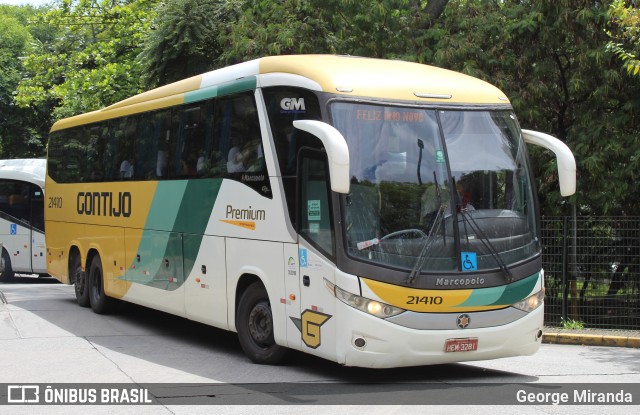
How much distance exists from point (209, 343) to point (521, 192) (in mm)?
5355

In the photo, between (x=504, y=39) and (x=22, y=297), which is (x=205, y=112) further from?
(x=22, y=297)

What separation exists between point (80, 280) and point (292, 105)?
8914 millimetres

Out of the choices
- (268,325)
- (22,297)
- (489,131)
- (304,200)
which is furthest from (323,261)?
(22,297)

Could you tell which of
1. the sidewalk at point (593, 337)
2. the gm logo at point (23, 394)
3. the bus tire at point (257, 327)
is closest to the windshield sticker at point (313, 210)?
the bus tire at point (257, 327)

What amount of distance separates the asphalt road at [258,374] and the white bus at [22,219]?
13658 mm

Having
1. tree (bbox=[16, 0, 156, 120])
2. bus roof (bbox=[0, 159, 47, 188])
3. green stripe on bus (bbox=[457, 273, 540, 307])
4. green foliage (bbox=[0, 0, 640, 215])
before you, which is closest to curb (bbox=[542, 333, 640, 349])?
green foliage (bbox=[0, 0, 640, 215])

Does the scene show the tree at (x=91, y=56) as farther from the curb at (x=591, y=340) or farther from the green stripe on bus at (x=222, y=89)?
the curb at (x=591, y=340)

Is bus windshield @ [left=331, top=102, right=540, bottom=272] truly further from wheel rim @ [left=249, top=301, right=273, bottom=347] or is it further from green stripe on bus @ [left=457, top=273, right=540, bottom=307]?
wheel rim @ [left=249, top=301, right=273, bottom=347]

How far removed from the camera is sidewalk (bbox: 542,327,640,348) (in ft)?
45.3

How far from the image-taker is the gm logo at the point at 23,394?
8.90 meters

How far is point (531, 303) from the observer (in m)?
10.1

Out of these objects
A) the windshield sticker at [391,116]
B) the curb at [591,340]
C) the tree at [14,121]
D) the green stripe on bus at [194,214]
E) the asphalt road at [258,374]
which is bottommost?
the curb at [591,340]

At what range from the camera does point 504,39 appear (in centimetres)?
1770

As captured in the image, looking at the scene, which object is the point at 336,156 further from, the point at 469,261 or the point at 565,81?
the point at 565,81
